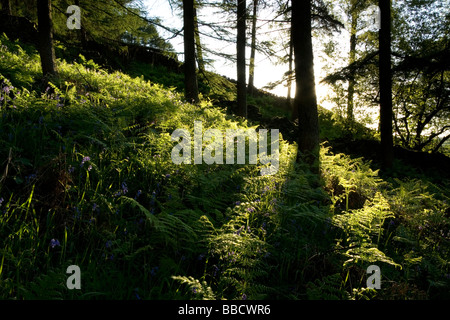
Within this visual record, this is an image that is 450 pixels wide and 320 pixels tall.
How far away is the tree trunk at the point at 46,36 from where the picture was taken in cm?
510

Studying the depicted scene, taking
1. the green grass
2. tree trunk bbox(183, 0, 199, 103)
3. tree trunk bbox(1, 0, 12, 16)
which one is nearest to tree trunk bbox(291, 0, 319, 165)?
the green grass

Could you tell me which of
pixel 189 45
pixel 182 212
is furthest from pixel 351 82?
pixel 182 212

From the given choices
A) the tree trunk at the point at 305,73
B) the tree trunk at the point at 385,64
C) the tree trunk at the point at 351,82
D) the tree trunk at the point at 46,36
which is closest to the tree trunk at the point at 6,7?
the tree trunk at the point at 46,36

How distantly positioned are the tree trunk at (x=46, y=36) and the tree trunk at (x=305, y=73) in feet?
16.1

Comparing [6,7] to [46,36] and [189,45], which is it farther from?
[46,36]

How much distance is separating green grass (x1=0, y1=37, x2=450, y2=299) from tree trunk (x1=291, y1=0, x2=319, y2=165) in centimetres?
201

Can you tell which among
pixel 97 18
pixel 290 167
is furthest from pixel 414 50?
pixel 97 18

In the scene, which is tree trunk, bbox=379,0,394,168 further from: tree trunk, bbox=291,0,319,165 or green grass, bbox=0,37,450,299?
green grass, bbox=0,37,450,299

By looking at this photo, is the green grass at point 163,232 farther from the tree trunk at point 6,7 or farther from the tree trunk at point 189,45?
the tree trunk at point 6,7

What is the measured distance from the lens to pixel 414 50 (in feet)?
45.8

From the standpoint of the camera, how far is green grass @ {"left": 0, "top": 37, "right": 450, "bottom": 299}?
199 cm

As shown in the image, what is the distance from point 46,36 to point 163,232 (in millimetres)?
5235

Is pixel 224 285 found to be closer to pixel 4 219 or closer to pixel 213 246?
pixel 213 246

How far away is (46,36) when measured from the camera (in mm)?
5277
